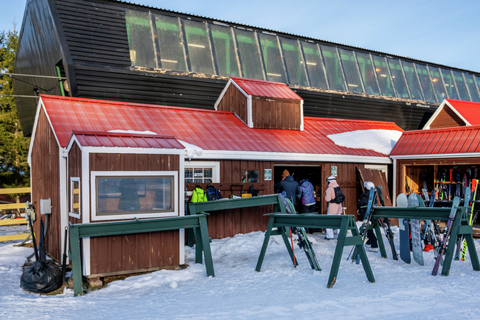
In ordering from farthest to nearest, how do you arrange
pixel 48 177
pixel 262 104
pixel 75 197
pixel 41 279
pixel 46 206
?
pixel 262 104, pixel 48 177, pixel 46 206, pixel 75 197, pixel 41 279

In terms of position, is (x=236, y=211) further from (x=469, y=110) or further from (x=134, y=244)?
(x=469, y=110)

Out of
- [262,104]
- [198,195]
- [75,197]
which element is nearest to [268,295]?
[75,197]

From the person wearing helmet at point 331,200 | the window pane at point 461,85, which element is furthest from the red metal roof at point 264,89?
the window pane at point 461,85

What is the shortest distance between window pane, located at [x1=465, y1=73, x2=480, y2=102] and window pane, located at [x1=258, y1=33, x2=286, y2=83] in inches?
502

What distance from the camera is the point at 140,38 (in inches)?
556

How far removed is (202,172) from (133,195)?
341 cm

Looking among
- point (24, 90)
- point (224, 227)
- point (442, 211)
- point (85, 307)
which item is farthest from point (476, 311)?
point (24, 90)

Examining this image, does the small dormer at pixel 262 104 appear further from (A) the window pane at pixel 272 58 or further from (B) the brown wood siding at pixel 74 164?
(B) the brown wood siding at pixel 74 164

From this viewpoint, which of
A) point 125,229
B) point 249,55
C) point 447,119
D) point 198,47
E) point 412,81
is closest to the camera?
point 125,229

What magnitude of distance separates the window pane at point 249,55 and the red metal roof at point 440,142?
565 centimetres

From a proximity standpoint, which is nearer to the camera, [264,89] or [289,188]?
[289,188]

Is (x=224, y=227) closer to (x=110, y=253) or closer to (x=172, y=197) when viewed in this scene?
(x=172, y=197)

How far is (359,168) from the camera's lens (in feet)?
42.7

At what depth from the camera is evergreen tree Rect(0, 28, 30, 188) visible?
23.2 m
